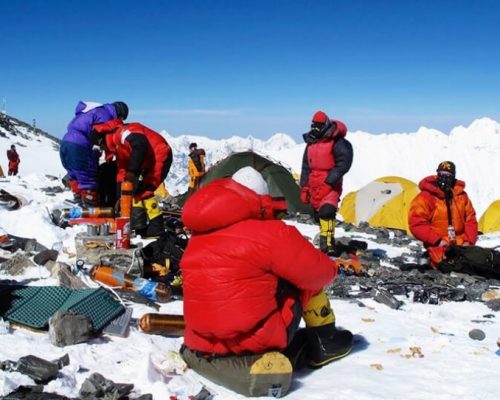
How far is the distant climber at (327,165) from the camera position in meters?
8.70

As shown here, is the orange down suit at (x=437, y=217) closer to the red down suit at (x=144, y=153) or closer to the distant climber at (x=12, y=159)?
the red down suit at (x=144, y=153)

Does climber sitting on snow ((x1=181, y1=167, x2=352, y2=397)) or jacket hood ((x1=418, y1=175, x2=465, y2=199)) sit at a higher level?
jacket hood ((x1=418, y1=175, x2=465, y2=199))

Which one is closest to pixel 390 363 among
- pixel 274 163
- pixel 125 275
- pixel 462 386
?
pixel 462 386

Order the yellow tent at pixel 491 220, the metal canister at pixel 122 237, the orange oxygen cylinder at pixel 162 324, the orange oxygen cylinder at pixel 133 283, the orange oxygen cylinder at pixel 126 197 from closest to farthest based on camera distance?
the orange oxygen cylinder at pixel 162 324 → the orange oxygen cylinder at pixel 133 283 → the metal canister at pixel 122 237 → the orange oxygen cylinder at pixel 126 197 → the yellow tent at pixel 491 220

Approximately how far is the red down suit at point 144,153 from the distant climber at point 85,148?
2.84ft

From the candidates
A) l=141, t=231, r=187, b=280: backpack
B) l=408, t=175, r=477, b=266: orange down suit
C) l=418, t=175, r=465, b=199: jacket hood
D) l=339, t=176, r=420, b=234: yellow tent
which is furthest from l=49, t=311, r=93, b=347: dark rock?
l=339, t=176, r=420, b=234: yellow tent

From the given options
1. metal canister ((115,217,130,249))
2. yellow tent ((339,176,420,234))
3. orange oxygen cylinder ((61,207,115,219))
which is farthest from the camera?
yellow tent ((339,176,420,234))

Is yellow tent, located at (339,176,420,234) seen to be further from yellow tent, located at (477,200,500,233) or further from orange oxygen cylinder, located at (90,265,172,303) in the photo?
orange oxygen cylinder, located at (90,265,172,303)

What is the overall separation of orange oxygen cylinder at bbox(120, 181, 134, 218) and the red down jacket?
456cm

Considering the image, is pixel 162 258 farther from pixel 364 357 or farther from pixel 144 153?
pixel 364 357

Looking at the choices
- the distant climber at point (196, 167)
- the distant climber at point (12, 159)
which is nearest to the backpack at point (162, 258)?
the distant climber at point (196, 167)

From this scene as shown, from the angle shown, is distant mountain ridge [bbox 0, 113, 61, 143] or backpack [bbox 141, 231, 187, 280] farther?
distant mountain ridge [bbox 0, 113, 61, 143]

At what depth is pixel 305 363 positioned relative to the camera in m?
4.23

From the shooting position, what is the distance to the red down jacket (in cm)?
349
